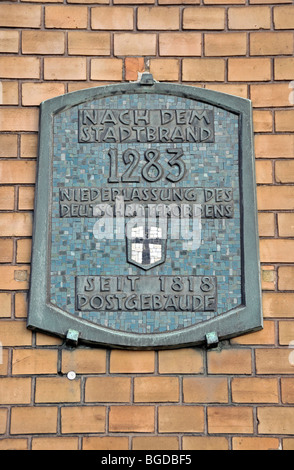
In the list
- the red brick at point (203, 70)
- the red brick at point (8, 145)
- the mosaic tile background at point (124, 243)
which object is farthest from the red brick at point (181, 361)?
the red brick at point (203, 70)

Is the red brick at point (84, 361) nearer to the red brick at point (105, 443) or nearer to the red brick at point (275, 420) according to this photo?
the red brick at point (105, 443)

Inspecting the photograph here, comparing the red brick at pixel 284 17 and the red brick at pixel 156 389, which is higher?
the red brick at pixel 284 17

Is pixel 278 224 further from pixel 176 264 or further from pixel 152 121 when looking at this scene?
pixel 152 121

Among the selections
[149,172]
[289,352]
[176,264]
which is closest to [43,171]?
[149,172]

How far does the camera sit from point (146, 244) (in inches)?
134

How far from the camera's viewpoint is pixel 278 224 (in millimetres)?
3463

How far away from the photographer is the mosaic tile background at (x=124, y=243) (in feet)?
11.0

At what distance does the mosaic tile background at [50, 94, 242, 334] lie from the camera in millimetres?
3352

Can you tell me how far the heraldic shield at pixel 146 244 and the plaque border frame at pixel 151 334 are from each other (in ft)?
1.00

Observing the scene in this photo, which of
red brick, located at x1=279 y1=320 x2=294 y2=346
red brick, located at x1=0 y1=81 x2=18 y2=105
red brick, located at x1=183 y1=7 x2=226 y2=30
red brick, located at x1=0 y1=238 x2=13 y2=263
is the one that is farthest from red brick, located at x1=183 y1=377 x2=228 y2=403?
red brick, located at x1=183 y1=7 x2=226 y2=30

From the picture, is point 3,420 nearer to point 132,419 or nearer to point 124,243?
point 132,419

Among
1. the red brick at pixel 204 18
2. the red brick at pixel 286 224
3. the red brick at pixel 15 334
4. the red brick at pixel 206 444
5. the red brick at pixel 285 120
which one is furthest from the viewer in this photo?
the red brick at pixel 204 18

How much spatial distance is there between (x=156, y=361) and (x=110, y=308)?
29 centimetres

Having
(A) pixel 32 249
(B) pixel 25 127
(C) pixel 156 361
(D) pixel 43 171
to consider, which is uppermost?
(B) pixel 25 127
